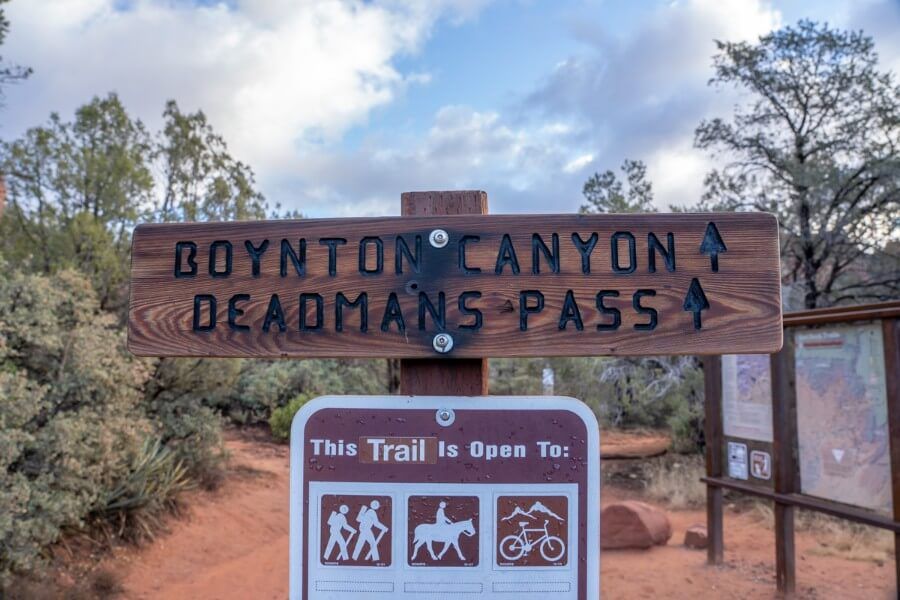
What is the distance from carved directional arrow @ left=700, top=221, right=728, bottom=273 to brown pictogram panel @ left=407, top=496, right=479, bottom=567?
2.63 feet

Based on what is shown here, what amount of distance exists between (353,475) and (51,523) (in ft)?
16.0

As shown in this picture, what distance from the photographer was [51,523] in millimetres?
5340

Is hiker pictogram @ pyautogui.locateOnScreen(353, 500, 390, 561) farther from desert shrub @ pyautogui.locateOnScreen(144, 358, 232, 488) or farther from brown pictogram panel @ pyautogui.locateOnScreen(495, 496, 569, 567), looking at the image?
desert shrub @ pyautogui.locateOnScreen(144, 358, 232, 488)

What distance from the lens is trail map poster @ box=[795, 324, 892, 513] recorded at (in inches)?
192

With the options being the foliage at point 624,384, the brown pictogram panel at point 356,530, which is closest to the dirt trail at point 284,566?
the foliage at point 624,384

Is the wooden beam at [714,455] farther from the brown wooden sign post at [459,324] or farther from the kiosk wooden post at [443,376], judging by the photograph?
the kiosk wooden post at [443,376]

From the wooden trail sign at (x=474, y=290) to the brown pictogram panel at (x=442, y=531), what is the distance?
0.35 metres

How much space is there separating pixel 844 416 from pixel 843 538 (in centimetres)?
270

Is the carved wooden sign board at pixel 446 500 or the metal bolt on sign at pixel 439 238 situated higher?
the metal bolt on sign at pixel 439 238

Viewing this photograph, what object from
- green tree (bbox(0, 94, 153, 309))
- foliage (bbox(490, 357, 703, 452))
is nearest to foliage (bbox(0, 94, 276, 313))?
green tree (bbox(0, 94, 153, 309))

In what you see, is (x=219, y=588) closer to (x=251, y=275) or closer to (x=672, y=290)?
(x=251, y=275)

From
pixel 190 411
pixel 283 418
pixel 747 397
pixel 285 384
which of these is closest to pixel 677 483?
pixel 747 397

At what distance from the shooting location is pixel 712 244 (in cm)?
165

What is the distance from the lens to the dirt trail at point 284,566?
5801mm
